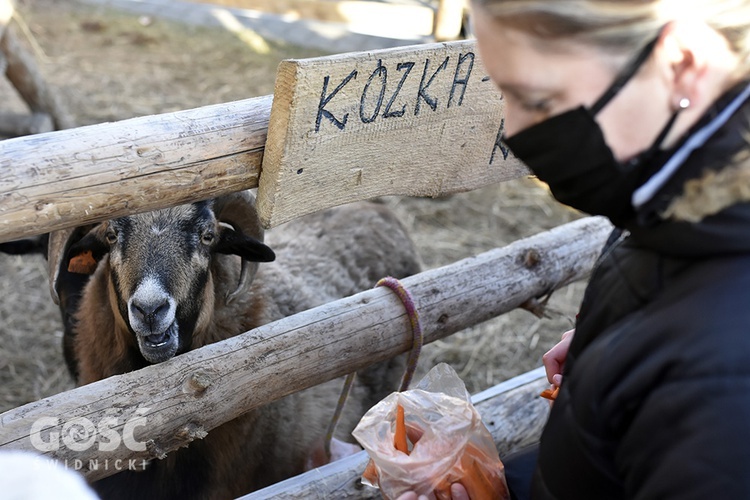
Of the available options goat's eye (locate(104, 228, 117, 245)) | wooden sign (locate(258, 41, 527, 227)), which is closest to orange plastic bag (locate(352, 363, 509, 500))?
wooden sign (locate(258, 41, 527, 227))

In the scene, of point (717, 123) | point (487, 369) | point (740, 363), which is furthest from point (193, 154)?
point (487, 369)

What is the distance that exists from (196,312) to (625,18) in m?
2.24

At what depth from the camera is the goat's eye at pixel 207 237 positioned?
3.08 metres

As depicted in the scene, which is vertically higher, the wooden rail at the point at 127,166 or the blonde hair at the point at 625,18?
A: the blonde hair at the point at 625,18

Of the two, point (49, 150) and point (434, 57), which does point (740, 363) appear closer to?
point (434, 57)

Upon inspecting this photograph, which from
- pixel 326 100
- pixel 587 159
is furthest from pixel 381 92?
pixel 587 159

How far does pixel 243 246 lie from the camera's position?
3100 mm

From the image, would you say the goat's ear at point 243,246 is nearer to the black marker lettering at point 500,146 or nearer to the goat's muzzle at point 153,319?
the goat's muzzle at point 153,319

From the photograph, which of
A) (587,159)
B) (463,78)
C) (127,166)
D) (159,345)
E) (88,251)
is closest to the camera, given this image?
(587,159)

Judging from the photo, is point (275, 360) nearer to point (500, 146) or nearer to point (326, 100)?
point (326, 100)

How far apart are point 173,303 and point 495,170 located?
1.29 meters

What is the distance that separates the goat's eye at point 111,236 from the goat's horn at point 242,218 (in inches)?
17.0

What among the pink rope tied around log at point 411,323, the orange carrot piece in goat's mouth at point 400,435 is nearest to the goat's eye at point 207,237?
the pink rope tied around log at point 411,323

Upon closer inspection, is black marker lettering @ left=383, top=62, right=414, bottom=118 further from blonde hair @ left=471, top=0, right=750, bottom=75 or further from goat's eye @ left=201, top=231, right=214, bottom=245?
goat's eye @ left=201, top=231, right=214, bottom=245
